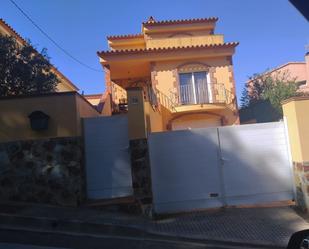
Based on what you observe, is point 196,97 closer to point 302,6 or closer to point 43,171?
point 43,171

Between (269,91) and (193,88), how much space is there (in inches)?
380

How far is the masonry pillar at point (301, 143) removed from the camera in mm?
8875

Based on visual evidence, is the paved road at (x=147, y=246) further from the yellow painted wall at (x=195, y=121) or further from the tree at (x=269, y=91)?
the tree at (x=269, y=91)

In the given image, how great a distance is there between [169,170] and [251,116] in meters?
17.8

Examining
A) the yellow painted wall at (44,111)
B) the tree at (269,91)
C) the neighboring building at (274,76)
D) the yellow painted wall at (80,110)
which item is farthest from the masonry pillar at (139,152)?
the tree at (269,91)

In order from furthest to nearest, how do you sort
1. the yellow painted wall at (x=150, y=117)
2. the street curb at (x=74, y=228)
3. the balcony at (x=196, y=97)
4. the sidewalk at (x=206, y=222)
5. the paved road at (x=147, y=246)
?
the balcony at (x=196, y=97)
the yellow painted wall at (x=150, y=117)
the street curb at (x=74, y=228)
the sidewalk at (x=206, y=222)
the paved road at (x=147, y=246)

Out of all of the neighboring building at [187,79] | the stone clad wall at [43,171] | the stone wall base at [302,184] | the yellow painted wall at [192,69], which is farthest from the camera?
A: the yellow painted wall at [192,69]

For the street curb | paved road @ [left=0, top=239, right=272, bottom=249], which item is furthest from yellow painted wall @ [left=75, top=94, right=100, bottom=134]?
paved road @ [left=0, top=239, right=272, bottom=249]

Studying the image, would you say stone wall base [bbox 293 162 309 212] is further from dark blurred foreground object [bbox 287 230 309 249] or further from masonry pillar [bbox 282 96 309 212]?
dark blurred foreground object [bbox 287 230 309 249]

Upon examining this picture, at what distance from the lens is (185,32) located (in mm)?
23828

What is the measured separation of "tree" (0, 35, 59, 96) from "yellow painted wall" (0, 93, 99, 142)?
9.81 ft

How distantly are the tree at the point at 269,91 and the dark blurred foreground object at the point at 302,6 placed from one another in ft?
68.5

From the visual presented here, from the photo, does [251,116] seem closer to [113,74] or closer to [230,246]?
[113,74]

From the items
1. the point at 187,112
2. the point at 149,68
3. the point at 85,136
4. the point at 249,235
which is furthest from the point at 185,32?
the point at 249,235
